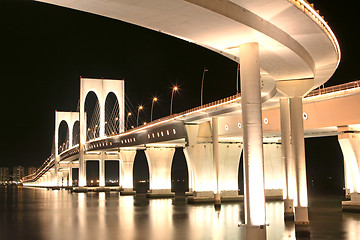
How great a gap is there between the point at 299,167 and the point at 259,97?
8.55m

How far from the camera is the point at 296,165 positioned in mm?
25797

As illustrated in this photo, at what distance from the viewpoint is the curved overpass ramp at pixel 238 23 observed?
14352 millimetres

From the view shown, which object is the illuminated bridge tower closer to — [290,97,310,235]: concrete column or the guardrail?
[290,97,310,235]: concrete column

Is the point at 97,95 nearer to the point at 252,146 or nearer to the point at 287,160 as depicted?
the point at 287,160

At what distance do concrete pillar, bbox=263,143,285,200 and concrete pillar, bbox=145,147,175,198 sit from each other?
18.3m

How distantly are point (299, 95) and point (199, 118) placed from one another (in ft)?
71.3

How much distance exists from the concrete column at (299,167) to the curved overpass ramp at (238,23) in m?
5.02

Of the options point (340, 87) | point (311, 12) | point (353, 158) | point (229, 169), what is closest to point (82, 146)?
point (229, 169)

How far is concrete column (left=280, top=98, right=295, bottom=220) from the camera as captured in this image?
92.3 ft

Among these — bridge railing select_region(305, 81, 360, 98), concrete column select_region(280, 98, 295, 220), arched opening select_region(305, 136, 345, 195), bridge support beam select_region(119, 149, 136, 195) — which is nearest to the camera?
concrete column select_region(280, 98, 295, 220)

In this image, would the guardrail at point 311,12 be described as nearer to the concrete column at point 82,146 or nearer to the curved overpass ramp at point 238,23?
the curved overpass ramp at point 238,23

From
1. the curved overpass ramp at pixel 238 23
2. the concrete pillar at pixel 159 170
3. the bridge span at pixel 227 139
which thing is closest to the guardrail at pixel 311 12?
the curved overpass ramp at pixel 238 23

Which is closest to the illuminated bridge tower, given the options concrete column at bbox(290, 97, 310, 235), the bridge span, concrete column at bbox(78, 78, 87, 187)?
concrete column at bbox(78, 78, 87, 187)

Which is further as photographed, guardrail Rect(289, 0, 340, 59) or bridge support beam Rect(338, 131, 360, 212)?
bridge support beam Rect(338, 131, 360, 212)
